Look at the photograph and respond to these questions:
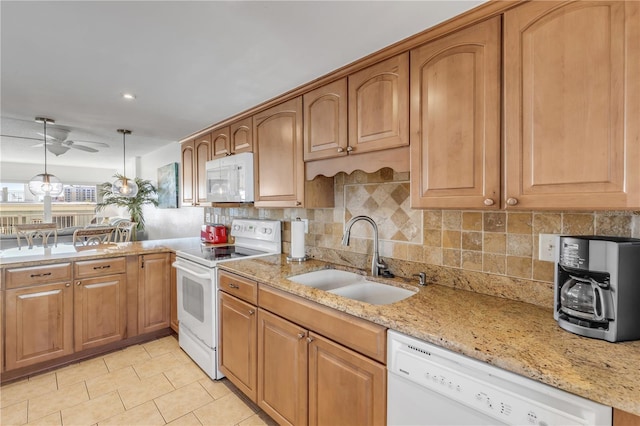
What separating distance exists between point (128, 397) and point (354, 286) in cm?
179

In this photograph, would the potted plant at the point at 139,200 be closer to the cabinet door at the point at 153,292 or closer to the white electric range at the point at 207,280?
the cabinet door at the point at 153,292

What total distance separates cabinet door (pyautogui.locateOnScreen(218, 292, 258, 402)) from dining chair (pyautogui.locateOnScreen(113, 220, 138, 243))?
2.70 metres

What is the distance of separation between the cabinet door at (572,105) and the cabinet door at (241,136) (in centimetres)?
194

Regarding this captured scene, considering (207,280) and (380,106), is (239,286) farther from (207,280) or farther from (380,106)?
(380,106)

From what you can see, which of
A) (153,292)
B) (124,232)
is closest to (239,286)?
(153,292)

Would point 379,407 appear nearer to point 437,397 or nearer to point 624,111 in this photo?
point 437,397

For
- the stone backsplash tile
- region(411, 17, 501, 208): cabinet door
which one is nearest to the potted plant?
the stone backsplash tile

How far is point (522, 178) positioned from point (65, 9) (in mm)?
1984

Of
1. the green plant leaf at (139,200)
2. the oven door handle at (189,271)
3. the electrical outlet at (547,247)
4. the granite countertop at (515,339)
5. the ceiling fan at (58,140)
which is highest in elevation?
the ceiling fan at (58,140)

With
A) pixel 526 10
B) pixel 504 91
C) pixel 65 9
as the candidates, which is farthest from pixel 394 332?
pixel 65 9

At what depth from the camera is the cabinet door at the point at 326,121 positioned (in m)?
1.81

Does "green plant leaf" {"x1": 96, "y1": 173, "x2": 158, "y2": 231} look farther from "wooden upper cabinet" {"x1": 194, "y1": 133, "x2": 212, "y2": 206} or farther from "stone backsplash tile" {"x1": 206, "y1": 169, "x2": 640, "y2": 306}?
"stone backsplash tile" {"x1": 206, "y1": 169, "x2": 640, "y2": 306}

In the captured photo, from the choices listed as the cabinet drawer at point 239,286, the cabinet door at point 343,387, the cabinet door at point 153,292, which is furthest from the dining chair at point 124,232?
the cabinet door at point 343,387

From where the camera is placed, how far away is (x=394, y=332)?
1.17 m
